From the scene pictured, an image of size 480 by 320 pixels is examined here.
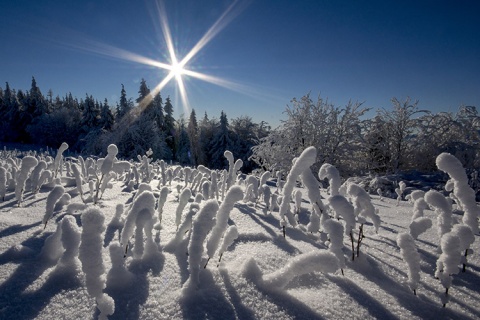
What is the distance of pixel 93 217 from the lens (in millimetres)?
1185

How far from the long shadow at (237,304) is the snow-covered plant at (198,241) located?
183 millimetres

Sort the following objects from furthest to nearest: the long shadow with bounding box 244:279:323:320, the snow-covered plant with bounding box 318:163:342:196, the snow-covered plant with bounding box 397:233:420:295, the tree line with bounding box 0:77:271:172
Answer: the tree line with bounding box 0:77:271:172 < the snow-covered plant with bounding box 318:163:342:196 < the snow-covered plant with bounding box 397:233:420:295 < the long shadow with bounding box 244:279:323:320

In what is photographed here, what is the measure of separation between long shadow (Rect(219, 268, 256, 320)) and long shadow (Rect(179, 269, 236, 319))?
0.02m

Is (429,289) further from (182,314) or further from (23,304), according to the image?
(23,304)

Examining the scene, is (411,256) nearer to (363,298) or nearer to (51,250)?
(363,298)

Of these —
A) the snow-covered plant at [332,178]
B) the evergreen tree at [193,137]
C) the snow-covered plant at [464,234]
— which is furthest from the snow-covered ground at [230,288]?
the evergreen tree at [193,137]

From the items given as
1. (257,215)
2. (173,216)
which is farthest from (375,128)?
(173,216)

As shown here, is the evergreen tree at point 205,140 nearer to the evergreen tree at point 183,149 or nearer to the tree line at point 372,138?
the evergreen tree at point 183,149

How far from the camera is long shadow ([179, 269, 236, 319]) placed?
1.18 metres

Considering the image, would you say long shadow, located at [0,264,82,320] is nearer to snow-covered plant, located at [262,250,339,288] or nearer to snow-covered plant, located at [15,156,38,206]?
snow-covered plant, located at [262,250,339,288]

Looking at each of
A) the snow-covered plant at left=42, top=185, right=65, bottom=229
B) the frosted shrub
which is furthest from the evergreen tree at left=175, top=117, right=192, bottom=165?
the frosted shrub

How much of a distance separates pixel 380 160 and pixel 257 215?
1448 centimetres

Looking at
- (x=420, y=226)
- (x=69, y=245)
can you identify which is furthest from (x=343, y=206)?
(x=69, y=245)

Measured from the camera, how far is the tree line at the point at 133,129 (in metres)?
31.2
